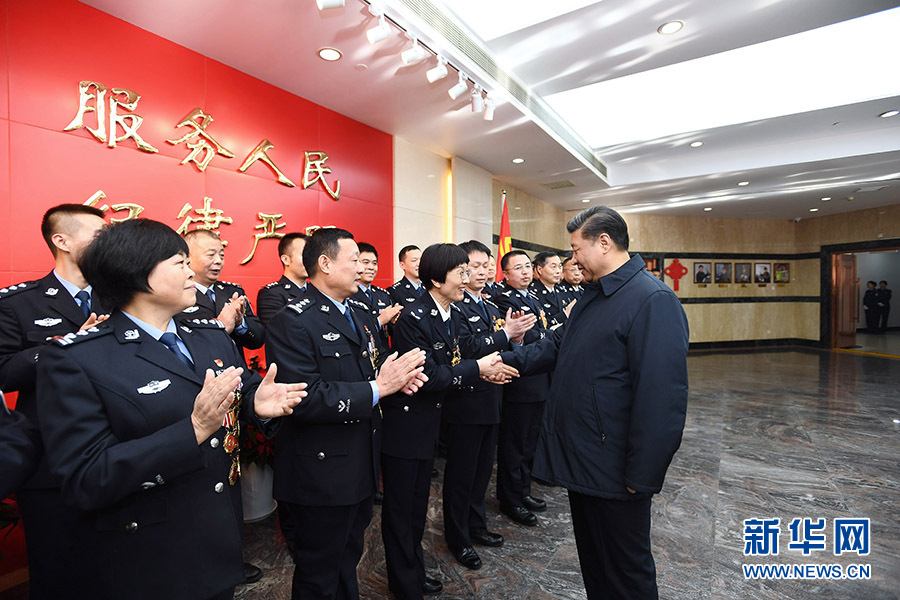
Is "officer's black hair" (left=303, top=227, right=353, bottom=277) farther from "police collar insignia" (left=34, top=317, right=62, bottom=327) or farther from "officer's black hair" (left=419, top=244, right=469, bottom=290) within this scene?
"police collar insignia" (left=34, top=317, right=62, bottom=327)

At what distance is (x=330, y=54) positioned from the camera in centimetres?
371

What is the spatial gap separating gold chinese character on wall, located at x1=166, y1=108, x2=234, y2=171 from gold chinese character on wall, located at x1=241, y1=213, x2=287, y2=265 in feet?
2.07

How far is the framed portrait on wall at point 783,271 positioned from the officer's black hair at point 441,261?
1363 cm

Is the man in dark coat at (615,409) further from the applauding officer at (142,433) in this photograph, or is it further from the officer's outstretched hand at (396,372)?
the applauding officer at (142,433)

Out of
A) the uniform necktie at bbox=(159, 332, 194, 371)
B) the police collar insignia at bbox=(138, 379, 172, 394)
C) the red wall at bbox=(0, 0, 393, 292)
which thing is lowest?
the police collar insignia at bbox=(138, 379, 172, 394)

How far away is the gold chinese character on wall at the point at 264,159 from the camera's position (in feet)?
13.3

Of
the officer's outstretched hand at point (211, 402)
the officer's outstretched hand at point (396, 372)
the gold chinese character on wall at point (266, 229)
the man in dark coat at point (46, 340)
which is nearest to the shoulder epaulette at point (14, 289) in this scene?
the man in dark coat at point (46, 340)

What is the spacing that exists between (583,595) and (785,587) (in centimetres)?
113

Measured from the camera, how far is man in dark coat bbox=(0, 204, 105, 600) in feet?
5.56

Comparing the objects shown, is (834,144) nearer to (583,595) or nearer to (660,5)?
(660,5)

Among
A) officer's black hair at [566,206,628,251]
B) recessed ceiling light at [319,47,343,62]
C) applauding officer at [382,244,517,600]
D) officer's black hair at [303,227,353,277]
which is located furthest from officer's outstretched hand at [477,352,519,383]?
recessed ceiling light at [319,47,343,62]

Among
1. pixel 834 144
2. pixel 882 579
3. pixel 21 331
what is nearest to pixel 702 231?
pixel 834 144

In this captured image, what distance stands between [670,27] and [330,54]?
277 centimetres

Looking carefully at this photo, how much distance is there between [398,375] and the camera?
1.79 m
